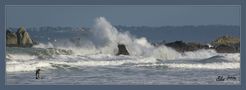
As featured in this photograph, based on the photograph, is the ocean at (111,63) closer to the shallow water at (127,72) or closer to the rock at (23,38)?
the shallow water at (127,72)

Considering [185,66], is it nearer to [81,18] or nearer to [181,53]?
[181,53]

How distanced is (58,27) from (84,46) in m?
0.64

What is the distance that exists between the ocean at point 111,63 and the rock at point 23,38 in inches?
4.2

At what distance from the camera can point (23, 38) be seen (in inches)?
1068

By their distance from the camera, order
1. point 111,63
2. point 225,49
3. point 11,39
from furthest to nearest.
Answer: point 225,49 → point 111,63 → point 11,39

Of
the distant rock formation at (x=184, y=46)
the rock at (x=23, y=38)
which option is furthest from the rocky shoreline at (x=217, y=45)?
the rock at (x=23, y=38)

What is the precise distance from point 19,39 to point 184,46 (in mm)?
2958

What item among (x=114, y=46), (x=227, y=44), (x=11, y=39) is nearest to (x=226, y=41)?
(x=227, y=44)

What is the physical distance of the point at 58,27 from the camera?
89.0 feet

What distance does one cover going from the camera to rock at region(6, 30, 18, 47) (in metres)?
26.9

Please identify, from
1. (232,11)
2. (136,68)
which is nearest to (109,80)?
(136,68)

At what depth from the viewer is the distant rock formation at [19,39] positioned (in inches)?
1062

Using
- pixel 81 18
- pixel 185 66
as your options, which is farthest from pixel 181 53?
pixel 81 18

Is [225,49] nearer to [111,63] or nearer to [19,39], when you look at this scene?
[111,63]
